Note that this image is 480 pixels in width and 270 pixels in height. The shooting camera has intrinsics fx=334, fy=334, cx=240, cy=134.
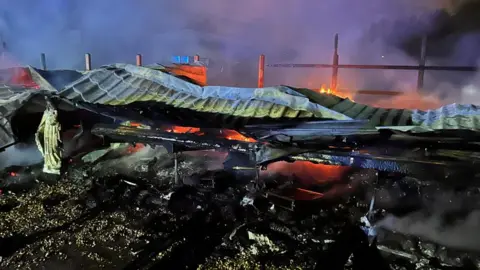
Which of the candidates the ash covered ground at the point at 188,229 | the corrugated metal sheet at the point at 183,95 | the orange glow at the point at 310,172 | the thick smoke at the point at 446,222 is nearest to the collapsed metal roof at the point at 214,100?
the corrugated metal sheet at the point at 183,95

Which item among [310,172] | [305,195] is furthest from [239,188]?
[310,172]

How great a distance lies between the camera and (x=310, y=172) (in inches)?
357

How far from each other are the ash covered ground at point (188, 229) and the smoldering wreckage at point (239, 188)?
0.03 meters

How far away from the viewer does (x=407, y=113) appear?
5293 millimetres

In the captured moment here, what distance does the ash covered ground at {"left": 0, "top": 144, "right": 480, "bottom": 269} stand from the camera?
502 cm

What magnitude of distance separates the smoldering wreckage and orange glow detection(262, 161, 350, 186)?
0.26 meters

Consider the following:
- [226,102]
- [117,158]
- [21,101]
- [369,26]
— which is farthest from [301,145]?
[369,26]

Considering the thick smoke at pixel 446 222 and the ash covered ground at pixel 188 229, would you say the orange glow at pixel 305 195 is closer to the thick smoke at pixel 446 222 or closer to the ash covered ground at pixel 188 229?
the ash covered ground at pixel 188 229

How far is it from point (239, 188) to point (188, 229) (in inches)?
80.8

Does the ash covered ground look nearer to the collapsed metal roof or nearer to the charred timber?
the charred timber

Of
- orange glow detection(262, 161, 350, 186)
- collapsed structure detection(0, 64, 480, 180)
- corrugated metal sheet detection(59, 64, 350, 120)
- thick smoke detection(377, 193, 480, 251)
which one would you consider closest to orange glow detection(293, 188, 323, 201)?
orange glow detection(262, 161, 350, 186)

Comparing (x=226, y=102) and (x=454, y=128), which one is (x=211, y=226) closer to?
(x=226, y=102)

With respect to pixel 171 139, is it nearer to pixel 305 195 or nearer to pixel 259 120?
pixel 259 120

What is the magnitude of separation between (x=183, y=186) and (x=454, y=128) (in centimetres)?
545
